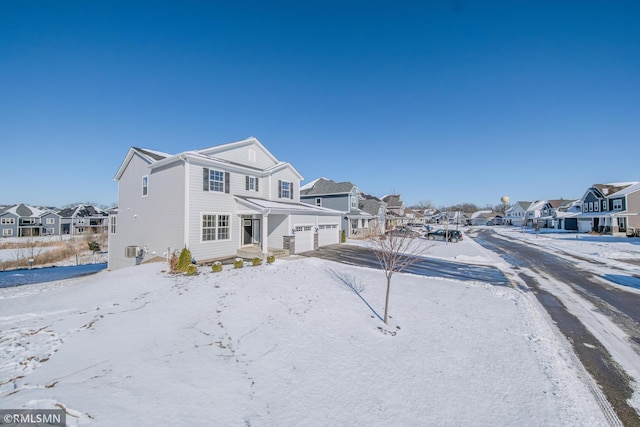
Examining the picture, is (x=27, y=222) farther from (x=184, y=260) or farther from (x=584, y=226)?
(x=584, y=226)

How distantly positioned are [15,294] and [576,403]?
1927 centimetres

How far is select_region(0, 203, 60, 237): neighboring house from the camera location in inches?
1914

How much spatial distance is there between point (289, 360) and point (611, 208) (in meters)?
55.8

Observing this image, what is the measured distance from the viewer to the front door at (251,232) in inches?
722

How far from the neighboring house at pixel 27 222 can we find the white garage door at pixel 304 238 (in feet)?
195

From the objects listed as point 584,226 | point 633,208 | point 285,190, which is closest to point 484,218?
point 584,226

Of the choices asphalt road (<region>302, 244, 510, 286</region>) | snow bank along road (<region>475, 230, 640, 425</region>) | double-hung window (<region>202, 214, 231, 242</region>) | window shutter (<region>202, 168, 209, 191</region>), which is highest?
window shutter (<region>202, 168, 209, 191</region>)

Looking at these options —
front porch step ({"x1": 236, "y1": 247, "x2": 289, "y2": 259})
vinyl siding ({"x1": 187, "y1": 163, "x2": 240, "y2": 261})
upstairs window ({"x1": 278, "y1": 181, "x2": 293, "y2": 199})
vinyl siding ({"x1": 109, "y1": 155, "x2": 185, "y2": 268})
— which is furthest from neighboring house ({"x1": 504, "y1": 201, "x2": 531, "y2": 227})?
vinyl siding ({"x1": 109, "y1": 155, "x2": 185, "y2": 268})

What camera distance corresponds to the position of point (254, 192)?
62.5ft

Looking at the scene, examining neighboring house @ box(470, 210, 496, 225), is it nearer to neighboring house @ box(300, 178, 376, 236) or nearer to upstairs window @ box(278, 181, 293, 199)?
neighboring house @ box(300, 178, 376, 236)

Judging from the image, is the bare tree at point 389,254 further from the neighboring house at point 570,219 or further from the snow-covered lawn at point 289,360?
the neighboring house at point 570,219

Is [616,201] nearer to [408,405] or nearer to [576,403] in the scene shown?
[576,403]

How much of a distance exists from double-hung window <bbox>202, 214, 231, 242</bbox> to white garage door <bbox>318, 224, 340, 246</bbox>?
866cm

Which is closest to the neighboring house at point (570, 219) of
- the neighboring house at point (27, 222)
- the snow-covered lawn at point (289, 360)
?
→ the snow-covered lawn at point (289, 360)
